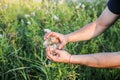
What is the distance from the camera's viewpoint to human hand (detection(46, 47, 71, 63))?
2539 millimetres

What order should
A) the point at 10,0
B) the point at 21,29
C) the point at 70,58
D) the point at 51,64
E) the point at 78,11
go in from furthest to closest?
the point at 10,0 < the point at 78,11 < the point at 21,29 < the point at 51,64 < the point at 70,58

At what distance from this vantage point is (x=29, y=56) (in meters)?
3.74

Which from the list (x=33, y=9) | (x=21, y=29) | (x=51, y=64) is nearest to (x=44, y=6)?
(x=33, y=9)

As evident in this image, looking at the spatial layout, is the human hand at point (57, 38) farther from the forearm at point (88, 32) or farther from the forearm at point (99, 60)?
the forearm at point (99, 60)

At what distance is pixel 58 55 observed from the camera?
256cm

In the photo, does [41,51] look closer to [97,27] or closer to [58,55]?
[97,27]

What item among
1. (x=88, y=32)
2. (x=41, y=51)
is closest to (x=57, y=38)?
(x=88, y=32)

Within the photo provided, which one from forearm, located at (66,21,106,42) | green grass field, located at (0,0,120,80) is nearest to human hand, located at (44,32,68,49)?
forearm, located at (66,21,106,42)

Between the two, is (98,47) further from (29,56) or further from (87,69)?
(29,56)

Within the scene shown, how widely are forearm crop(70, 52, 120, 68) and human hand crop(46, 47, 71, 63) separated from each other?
33mm

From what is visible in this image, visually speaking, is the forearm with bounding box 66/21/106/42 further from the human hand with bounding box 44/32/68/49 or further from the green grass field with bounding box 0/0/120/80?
the green grass field with bounding box 0/0/120/80

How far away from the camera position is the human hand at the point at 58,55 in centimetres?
254

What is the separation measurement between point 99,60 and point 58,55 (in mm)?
247

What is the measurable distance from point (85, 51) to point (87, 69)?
0.62 feet
